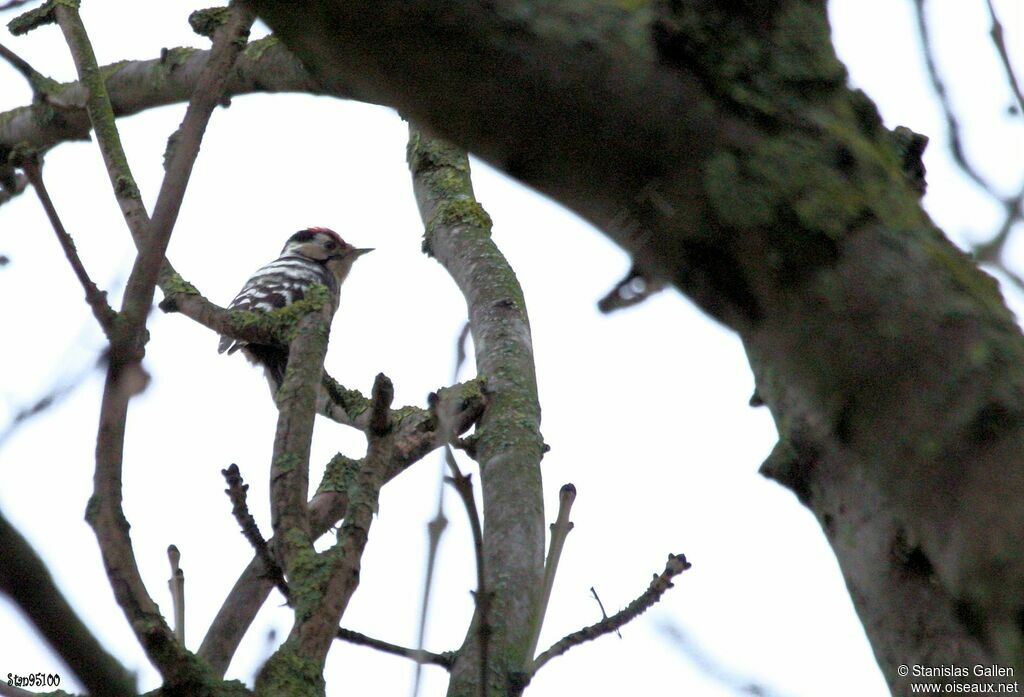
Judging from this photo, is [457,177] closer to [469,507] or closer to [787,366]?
[469,507]

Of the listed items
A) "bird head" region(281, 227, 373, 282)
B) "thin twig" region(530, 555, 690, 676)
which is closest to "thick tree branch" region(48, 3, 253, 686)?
"thin twig" region(530, 555, 690, 676)

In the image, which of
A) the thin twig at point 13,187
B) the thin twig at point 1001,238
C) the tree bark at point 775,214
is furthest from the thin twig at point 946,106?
the thin twig at point 13,187

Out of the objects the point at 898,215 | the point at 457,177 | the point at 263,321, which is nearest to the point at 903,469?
the point at 898,215

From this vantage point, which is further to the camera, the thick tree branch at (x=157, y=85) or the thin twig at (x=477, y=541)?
the thick tree branch at (x=157, y=85)

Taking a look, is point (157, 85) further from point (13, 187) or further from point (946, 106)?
point (946, 106)

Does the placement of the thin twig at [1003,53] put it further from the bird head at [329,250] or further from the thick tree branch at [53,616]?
the bird head at [329,250]

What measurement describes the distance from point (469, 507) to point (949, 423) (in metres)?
0.63

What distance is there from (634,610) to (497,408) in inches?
38.7

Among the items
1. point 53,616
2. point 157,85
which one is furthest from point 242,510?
point 157,85

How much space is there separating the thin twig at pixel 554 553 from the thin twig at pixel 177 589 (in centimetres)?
69

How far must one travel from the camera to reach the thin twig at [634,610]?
2557 mm

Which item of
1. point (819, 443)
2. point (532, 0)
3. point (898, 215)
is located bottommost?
point (819, 443)

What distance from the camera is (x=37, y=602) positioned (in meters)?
0.94

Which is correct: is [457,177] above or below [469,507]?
above
